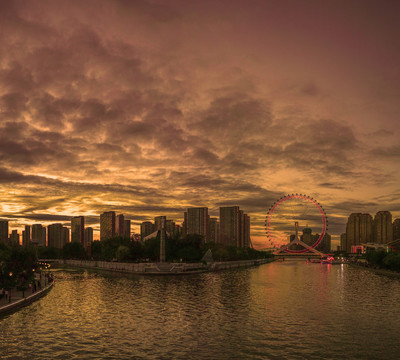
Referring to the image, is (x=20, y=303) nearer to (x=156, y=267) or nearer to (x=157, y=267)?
(x=156, y=267)

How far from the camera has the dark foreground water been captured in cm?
3469

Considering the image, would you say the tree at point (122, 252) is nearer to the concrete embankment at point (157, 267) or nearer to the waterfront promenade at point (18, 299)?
the concrete embankment at point (157, 267)

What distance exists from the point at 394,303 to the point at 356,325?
68.5ft

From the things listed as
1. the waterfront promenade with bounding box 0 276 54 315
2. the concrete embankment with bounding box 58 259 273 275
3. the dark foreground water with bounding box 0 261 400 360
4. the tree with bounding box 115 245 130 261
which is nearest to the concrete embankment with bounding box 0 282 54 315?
the waterfront promenade with bounding box 0 276 54 315

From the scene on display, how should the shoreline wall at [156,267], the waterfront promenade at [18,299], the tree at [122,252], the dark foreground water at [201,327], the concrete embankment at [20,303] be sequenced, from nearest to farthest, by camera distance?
the dark foreground water at [201,327] → the concrete embankment at [20,303] → the waterfront promenade at [18,299] → the shoreline wall at [156,267] → the tree at [122,252]

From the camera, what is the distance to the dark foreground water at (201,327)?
114ft

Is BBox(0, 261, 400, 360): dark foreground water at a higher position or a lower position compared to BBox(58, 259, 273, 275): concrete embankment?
higher

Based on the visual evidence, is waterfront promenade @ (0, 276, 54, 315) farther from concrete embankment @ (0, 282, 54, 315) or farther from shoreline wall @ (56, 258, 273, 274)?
shoreline wall @ (56, 258, 273, 274)

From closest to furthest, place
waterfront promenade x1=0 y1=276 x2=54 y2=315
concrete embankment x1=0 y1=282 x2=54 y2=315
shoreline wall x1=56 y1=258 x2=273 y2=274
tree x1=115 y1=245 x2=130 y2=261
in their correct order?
1. concrete embankment x1=0 y1=282 x2=54 y2=315
2. waterfront promenade x1=0 y1=276 x2=54 y2=315
3. shoreline wall x1=56 y1=258 x2=273 y2=274
4. tree x1=115 y1=245 x2=130 y2=261

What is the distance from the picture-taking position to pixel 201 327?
4394 cm

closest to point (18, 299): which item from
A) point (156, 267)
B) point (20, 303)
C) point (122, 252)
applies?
point (20, 303)

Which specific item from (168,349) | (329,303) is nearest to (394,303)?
(329,303)

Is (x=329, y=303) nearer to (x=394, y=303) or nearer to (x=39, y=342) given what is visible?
(x=394, y=303)

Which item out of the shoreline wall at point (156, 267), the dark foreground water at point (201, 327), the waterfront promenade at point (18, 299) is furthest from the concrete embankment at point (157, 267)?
the waterfront promenade at point (18, 299)
